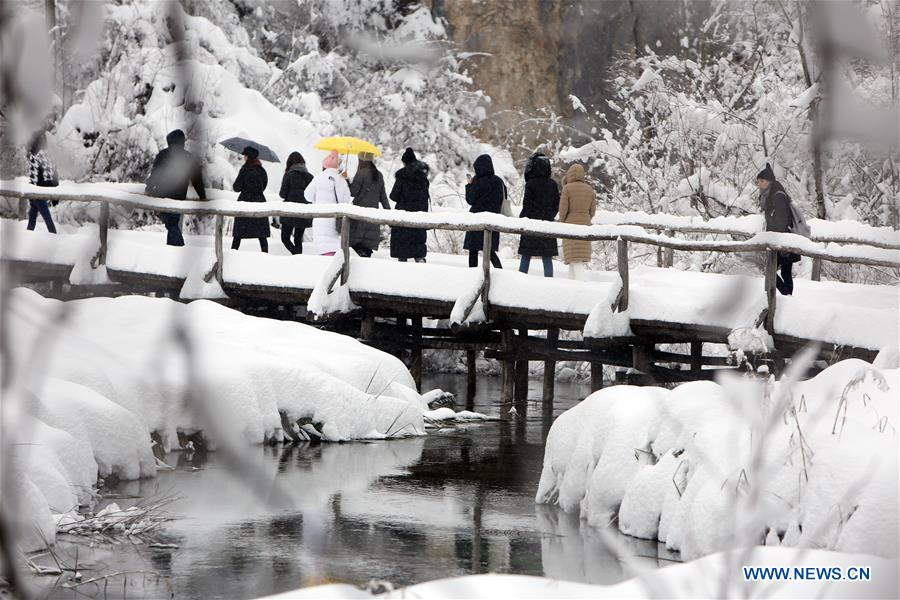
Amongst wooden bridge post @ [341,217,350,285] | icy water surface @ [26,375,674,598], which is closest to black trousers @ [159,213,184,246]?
wooden bridge post @ [341,217,350,285]

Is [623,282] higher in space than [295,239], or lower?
lower

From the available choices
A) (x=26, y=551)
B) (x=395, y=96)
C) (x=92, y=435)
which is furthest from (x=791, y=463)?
(x=395, y=96)

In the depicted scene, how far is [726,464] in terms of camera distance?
6.50m

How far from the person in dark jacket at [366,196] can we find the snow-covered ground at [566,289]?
577 millimetres

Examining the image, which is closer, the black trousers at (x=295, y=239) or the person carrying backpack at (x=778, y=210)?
the person carrying backpack at (x=778, y=210)

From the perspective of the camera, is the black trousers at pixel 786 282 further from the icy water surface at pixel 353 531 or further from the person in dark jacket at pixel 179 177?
the person in dark jacket at pixel 179 177

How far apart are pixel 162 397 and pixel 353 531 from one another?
87.4 inches

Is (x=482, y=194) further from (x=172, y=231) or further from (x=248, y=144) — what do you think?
(x=248, y=144)

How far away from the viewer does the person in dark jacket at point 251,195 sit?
48.2 feet

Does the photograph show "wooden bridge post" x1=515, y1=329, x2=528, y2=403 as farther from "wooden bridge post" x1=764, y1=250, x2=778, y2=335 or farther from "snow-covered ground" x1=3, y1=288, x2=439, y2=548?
"wooden bridge post" x1=764, y1=250, x2=778, y2=335

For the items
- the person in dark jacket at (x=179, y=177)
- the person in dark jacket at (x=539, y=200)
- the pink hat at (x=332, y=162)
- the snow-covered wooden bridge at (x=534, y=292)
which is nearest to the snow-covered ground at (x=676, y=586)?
the person in dark jacket at (x=179, y=177)

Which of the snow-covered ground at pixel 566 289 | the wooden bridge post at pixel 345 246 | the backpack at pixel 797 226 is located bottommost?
the snow-covered ground at pixel 566 289

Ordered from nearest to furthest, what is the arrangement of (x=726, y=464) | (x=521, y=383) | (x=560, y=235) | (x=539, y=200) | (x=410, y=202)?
(x=726, y=464) → (x=560, y=235) → (x=539, y=200) → (x=410, y=202) → (x=521, y=383)

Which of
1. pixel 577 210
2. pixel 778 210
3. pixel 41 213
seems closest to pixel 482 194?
pixel 577 210
